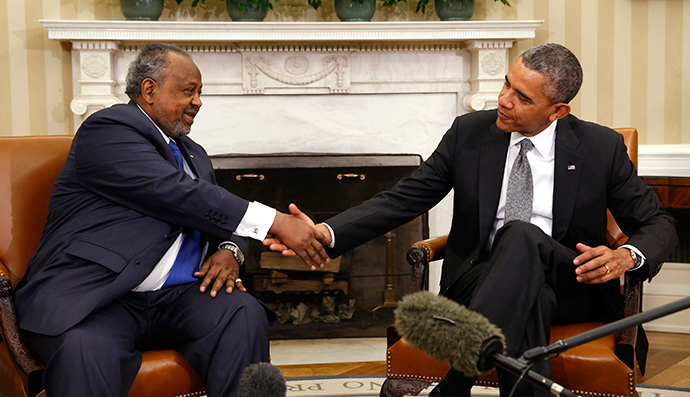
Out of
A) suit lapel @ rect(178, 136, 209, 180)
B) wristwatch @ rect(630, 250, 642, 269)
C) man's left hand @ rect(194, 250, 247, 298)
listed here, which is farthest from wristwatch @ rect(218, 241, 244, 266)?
wristwatch @ rect(630, 250, 642, 269)

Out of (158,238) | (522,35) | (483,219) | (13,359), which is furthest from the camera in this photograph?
(522,35)

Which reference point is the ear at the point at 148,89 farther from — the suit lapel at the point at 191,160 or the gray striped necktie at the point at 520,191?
the gray striped necktie at the point at 520,191

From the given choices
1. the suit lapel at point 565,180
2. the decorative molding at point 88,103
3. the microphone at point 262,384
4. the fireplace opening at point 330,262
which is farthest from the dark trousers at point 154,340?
the decorative molding at point 88,103

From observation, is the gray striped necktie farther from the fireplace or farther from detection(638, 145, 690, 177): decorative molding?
detection(638, 145, 690, 177): decorative molding

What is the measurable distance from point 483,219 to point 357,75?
1689 millimetres

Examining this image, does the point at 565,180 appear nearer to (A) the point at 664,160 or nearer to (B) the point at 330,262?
(B) the point at 330,262

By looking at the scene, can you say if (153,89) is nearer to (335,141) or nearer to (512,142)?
(512,142)

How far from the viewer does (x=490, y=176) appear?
7.13 feet

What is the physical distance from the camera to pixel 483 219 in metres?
2.13

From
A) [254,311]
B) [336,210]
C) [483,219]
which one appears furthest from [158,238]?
[336,210]

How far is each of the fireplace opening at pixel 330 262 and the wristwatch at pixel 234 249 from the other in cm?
129

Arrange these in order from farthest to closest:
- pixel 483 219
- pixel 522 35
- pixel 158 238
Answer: pixel 522 35 → pixel 483 219 → pixel 158 238

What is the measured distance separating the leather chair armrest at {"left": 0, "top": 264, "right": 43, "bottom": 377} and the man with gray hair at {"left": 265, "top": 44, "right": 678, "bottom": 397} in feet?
2.53

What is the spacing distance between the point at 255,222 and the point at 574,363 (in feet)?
3.42
